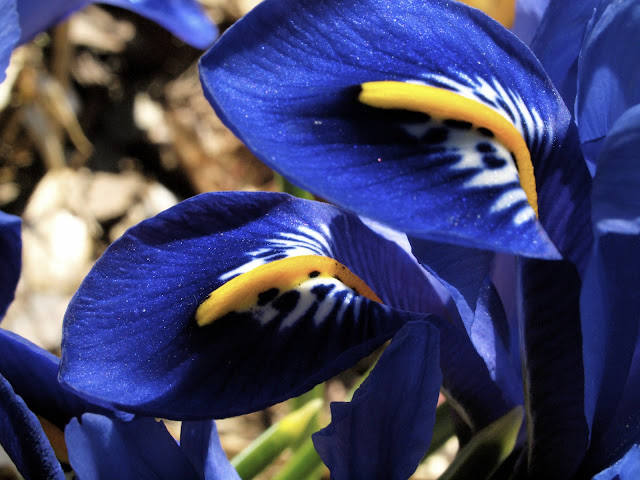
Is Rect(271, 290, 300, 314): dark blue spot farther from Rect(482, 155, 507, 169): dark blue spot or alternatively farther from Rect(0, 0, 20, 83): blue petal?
Rect(0, 0, 20, 83): blue petal

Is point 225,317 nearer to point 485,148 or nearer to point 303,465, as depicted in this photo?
point 485,148

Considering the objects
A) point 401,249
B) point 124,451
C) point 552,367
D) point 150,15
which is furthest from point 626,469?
point 150,15

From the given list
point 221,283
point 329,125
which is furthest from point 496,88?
point 221,283

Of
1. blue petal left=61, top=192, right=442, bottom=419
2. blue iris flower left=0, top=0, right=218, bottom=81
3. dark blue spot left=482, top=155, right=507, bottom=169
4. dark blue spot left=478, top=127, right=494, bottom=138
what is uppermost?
blue iris flower left=0, top=0, right=218, bottom=81

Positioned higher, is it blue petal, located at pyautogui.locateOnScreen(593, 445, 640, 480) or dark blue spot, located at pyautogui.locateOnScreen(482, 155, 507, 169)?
dark blue spot, located at pyautogui.locateOnScreen(482, 155, 507, 169)

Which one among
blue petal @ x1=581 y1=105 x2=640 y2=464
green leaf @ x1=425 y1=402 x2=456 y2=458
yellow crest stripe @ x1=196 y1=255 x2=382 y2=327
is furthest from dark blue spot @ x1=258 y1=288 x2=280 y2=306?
green leaf @ x1=425 y1=402 x2=456 y2=458
